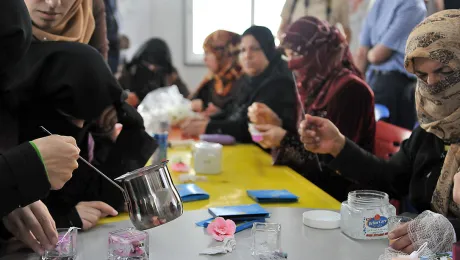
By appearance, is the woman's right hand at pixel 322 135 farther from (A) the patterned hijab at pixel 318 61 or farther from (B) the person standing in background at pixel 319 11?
(B) the person standing in background at pixel 319 11

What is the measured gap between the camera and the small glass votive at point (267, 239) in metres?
1.19

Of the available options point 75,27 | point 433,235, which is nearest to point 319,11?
point 75,27

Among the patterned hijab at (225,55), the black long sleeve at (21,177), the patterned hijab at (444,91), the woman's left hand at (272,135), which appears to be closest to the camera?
the black long sleeve at (21,177)

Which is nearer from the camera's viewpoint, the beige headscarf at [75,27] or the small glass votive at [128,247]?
the small glass votive at [128,247]

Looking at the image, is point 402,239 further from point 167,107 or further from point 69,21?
point 167,107

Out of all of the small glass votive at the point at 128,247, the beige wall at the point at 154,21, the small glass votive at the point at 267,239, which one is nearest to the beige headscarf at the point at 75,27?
the small glass votive at the point at 128,247

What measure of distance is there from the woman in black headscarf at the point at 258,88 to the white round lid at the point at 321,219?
118 centimetres

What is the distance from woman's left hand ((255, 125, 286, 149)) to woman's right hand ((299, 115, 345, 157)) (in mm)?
434

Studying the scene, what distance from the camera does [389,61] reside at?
2.82 metres

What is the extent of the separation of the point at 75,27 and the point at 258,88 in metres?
1.43

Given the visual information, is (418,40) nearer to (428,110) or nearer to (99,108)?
(428,110)

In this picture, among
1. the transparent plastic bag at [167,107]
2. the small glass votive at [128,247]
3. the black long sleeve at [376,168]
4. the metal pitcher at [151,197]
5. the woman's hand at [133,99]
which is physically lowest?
the woman's hand at [133,99]

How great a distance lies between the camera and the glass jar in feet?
4.21

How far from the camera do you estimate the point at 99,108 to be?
4.76ft
